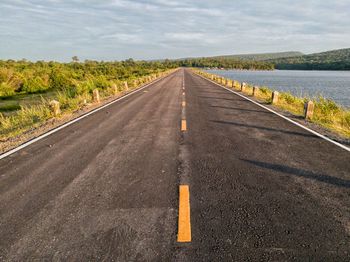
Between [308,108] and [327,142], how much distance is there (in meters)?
3.70

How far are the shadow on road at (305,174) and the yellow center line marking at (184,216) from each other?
2.02m

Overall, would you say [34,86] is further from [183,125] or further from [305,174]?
[305,174]

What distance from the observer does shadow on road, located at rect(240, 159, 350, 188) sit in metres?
4.60

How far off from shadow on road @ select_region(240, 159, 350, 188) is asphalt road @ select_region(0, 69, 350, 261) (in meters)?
0.02

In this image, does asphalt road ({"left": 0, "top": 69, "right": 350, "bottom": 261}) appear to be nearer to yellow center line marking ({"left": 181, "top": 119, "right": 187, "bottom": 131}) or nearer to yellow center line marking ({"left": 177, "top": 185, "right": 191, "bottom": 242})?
yellow center line marking ({"left": 177, "top": 185, "right": 191, "bottom": 242})

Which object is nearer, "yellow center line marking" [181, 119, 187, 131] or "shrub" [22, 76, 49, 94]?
"yellow center line marking" [181, 119, 187, 131]

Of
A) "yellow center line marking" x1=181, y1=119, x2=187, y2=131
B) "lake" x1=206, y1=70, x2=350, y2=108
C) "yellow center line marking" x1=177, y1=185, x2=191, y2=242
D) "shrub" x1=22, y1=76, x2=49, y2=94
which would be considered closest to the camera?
"yellow center line marking" x1=177, y1=185, x2=191, y2=242

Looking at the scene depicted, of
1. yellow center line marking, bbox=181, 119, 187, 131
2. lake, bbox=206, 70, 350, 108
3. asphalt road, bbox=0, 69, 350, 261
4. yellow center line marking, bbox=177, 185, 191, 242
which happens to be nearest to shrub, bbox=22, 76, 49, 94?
yellow center line marking, bbox=181, 119, 187, 131

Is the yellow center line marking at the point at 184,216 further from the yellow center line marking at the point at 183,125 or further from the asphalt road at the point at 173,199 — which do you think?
the yellow center line marking at the point at 183,125

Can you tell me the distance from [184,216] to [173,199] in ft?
1.70

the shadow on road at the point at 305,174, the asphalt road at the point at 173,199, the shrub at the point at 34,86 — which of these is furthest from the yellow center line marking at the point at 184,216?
the shrub at the point at 34,86

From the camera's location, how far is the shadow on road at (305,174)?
4598 millimetres

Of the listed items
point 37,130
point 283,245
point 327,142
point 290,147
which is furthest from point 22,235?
point 327,142

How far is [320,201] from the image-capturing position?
12.9 ft
